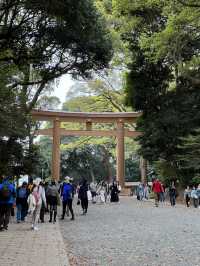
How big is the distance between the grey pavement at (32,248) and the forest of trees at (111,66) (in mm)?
4146

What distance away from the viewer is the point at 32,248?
941 centimetres

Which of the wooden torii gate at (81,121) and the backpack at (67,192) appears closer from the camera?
the backpack at (67,192)

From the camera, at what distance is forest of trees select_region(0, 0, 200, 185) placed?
9953 mm

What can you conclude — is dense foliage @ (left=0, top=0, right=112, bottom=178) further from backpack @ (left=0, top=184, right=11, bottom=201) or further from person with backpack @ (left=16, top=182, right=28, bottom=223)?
person with backpack @ (left=16, top=182, right=28, bottom=223)

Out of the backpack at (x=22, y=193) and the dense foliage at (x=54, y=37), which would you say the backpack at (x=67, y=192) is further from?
the dense foliage at (x=54, y=37)

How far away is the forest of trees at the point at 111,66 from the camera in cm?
995

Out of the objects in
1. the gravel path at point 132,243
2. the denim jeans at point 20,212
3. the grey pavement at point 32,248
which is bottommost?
the gravel path at point 132,243

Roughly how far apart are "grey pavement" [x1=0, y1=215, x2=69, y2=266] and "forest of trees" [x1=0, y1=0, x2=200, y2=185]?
163 inches

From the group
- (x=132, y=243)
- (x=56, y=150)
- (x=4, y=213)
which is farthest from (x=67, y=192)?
(x=56, y=150)

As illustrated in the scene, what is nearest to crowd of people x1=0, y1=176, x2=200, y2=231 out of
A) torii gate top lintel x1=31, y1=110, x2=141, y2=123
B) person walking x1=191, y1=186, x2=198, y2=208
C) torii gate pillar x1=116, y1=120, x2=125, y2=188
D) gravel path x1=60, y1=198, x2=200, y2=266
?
gravel path x1=60, y1=198, x2=200, y2=266

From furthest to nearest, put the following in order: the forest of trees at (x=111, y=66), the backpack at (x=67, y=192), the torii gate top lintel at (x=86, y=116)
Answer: the torii gate top lintel at (x=86, y=116) → the backpack at (x=67, y=192) → the forest of trees at (x=111, y=66)

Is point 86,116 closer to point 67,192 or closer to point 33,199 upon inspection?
point 67,192

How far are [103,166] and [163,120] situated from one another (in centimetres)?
2814

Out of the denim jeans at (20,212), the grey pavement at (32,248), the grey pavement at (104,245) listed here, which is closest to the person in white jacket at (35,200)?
the grey pavement at (104,245)
